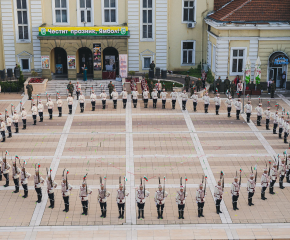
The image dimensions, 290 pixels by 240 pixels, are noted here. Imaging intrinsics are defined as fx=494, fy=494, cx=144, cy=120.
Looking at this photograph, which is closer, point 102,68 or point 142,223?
point 142,223

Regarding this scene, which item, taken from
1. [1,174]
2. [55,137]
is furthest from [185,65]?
[1,174]

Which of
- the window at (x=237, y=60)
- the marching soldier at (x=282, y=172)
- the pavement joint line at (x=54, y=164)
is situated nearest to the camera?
the pavement joint line at (x=54, y=164)

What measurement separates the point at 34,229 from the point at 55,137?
33.7ft

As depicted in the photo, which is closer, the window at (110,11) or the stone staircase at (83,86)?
the stone staircase at (83,86)

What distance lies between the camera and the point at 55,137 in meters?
28.6

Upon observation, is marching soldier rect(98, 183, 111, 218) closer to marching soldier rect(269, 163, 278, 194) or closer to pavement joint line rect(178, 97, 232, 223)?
pavement joint line rect(178, 97, 232, 223)

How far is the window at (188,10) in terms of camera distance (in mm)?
42500

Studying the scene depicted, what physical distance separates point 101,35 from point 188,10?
27.0 ft

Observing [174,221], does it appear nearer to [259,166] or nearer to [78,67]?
[259,166]

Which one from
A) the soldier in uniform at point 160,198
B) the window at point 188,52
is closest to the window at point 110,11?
the window at point 188,52

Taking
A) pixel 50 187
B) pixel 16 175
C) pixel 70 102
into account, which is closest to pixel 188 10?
pixel 70 102

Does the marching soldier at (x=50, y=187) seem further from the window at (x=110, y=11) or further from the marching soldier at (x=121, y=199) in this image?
the window at (x=110, y=11)

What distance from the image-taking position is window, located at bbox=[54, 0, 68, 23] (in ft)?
136

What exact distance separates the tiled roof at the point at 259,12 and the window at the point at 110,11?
8.70 meters
